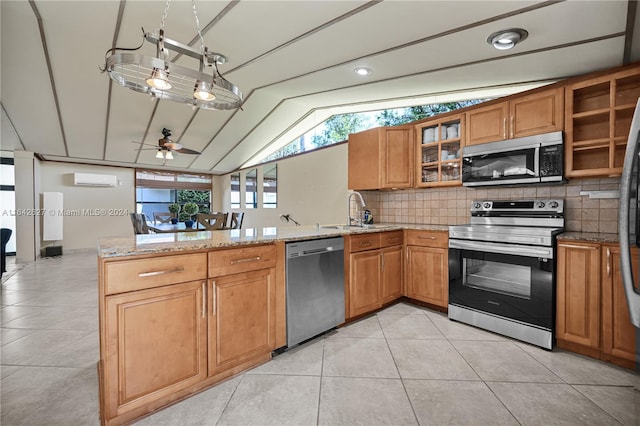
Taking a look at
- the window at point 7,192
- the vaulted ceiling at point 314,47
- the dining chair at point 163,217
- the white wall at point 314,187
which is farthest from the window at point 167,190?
the white wall at point 314,187

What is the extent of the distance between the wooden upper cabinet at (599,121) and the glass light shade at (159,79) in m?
3.09

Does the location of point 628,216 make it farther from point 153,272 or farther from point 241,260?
point 153,272

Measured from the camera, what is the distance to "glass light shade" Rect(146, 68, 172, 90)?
1608 millimetres

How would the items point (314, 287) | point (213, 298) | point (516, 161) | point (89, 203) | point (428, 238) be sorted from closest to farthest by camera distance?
point (213, 298) < point (314, 287) < point (516, 161) < point (428, 238) < point (89, 203)

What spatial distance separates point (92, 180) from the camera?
7070mm

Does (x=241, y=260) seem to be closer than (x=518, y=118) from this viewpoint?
Yes

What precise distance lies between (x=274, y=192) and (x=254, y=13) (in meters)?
4.46

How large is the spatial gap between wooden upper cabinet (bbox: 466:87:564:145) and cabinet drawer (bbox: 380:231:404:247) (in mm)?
1217

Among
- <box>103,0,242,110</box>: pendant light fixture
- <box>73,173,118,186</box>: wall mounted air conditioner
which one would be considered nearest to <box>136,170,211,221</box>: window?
<box>73,173,118,186</box>: wall mounted air conditioner

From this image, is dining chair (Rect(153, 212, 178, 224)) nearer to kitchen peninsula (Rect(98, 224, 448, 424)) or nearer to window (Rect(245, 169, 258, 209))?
window (Rect(245, 169, 258, 209))

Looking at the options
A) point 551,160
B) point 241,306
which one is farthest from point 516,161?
point 241,306

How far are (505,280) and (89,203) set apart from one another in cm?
900

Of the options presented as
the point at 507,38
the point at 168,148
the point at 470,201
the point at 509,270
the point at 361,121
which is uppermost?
the point at 361,121

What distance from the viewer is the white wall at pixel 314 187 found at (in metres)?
4.57
